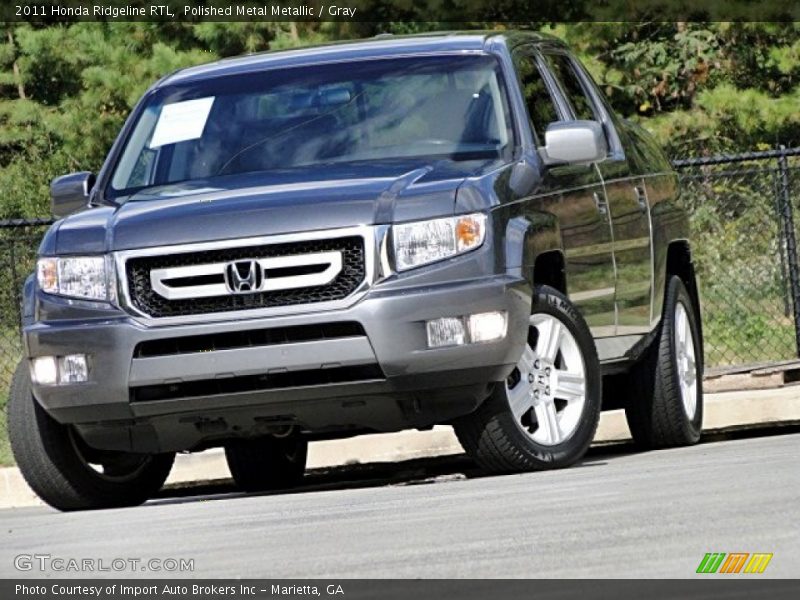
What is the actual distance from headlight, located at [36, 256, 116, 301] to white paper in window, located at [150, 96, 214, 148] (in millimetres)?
1145

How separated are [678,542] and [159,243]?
322cm

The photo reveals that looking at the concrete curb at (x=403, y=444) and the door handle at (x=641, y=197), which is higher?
the door handle at (x=641, y=197)

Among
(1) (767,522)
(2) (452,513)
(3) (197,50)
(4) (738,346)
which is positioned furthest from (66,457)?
(3) (197,50)

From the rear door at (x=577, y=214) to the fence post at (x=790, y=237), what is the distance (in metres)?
6.01

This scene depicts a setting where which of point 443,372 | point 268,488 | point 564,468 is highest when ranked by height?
point 443,372

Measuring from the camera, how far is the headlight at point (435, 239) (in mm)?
8164

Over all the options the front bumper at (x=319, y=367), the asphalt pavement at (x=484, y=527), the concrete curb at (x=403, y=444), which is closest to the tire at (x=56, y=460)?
the asphalt pavement at (x=484, y=527)

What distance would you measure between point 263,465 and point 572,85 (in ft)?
7.75

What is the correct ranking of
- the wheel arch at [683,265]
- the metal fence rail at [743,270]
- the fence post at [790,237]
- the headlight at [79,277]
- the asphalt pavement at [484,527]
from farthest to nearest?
the metal fence rail at [743,270] → the fence post at [790,237] → the wheel arch at [683,265] → the headlight at [79,277] → the asphalt pavement at [484,527]

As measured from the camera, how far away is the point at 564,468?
877 cm

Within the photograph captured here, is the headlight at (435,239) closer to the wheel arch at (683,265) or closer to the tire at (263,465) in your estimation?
the tire at (263,465)

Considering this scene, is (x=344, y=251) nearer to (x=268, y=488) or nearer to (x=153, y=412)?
(x=153, y=412)

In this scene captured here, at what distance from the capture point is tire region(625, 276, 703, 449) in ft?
34.4

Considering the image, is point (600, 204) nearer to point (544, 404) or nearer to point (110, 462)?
point (544, 404)
